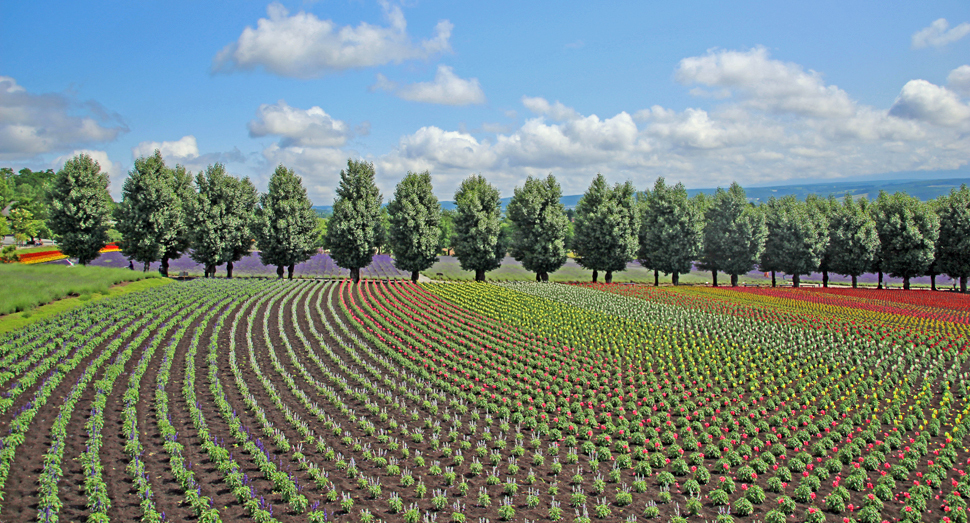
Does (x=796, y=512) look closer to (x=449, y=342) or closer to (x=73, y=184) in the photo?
(x=449, y=342)

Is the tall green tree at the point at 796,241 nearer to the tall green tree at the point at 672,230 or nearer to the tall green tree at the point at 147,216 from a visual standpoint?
the tall green tree at the point at 672,230

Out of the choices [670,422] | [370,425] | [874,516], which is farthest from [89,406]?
[874,516]

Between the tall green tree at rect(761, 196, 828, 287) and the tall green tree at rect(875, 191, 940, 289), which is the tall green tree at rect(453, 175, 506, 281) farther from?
the tall green tree at rect(875, 191, 940, 289)

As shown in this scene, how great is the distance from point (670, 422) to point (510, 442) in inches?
A: 203

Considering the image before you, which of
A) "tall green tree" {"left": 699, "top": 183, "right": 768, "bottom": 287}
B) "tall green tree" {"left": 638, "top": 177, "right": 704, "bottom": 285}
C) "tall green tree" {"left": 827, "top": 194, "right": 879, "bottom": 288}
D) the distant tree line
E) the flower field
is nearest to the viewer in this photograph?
the flower field

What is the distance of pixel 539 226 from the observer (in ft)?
182

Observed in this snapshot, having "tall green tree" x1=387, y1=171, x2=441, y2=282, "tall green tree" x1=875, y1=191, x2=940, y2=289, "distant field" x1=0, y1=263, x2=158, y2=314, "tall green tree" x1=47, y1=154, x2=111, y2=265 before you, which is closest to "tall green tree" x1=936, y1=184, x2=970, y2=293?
"tall green tree" x1=875, y1=191, x2=940, y2=289

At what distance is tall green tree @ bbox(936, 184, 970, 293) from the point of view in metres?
54.8

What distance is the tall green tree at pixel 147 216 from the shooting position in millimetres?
51844

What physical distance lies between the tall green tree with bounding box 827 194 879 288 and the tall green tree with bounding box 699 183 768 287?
30.3 ft

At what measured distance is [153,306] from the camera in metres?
31.5

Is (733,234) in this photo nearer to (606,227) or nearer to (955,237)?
(606,227)

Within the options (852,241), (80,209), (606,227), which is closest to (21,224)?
(80,209)

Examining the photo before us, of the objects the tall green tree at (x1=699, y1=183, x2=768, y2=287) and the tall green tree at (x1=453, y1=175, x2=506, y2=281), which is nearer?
the tall green tree at (x1=453, y1=175, x2=506, y2=281)
